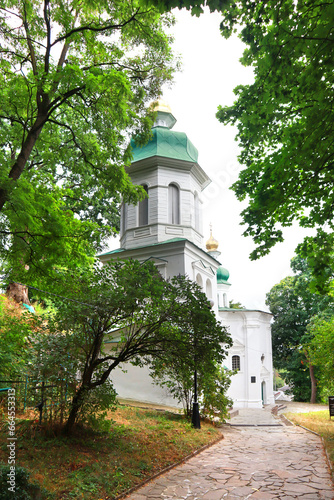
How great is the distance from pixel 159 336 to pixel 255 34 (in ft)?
20.4

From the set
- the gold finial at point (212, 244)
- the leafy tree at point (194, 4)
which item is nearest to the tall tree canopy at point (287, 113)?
the leafy tree at point (194, 4)

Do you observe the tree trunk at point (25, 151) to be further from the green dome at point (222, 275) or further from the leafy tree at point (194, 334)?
the green dome at point (222, 275)

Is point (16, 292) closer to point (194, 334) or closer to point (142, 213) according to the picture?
point (142, 213)

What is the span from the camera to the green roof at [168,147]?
846 inches

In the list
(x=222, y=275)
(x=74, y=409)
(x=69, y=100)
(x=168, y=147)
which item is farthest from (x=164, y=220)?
(x=222, y=275)

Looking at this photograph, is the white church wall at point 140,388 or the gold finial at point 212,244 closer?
the white church wall at point 140,388

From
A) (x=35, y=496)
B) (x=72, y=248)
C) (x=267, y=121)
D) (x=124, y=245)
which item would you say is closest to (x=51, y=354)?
(x=72, y=248)

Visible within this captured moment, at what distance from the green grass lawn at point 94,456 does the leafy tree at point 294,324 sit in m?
27.6

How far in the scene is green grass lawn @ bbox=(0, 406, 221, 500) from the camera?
6.30 m

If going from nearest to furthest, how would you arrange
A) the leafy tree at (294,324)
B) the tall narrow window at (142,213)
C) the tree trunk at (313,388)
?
1. the tall narrow window at (142,213)
2. the tree trunk at (313,388)
3. the leafy tree at (294,324)

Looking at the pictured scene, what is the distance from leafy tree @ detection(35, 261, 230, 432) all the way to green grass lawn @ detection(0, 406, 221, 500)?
0.73 metres

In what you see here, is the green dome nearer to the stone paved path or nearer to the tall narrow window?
the tall narrow window

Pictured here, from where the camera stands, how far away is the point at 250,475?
26.0 ft

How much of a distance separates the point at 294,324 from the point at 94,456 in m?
33.8
